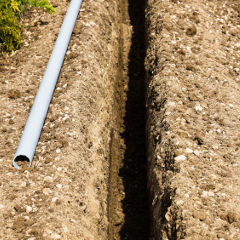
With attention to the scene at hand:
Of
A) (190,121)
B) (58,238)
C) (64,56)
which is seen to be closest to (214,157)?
(190,121)

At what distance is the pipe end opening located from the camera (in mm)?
3427

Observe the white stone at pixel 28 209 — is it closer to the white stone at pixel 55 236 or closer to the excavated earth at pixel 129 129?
the excavated earth at pixel 129 129

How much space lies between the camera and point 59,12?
5.18 meters

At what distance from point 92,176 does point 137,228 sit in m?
0.79

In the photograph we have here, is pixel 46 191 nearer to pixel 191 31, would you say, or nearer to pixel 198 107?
pixel 198 107

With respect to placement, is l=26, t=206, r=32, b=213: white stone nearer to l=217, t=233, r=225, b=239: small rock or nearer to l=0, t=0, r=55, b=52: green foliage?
l=217, t=233, r=225, b=239: small rock

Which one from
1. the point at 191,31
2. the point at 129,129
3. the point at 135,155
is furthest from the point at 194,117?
the point at 191,31

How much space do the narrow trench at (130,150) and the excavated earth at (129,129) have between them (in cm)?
2

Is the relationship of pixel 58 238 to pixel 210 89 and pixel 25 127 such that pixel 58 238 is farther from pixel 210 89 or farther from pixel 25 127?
pixel 210 89

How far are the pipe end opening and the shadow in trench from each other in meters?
1.27

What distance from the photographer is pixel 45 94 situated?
3.83m

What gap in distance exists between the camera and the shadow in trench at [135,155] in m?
3.92

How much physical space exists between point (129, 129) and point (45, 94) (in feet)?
4.58

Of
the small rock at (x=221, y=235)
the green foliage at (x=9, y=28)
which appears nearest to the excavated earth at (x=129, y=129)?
the small rock at (x=221, y=235)
